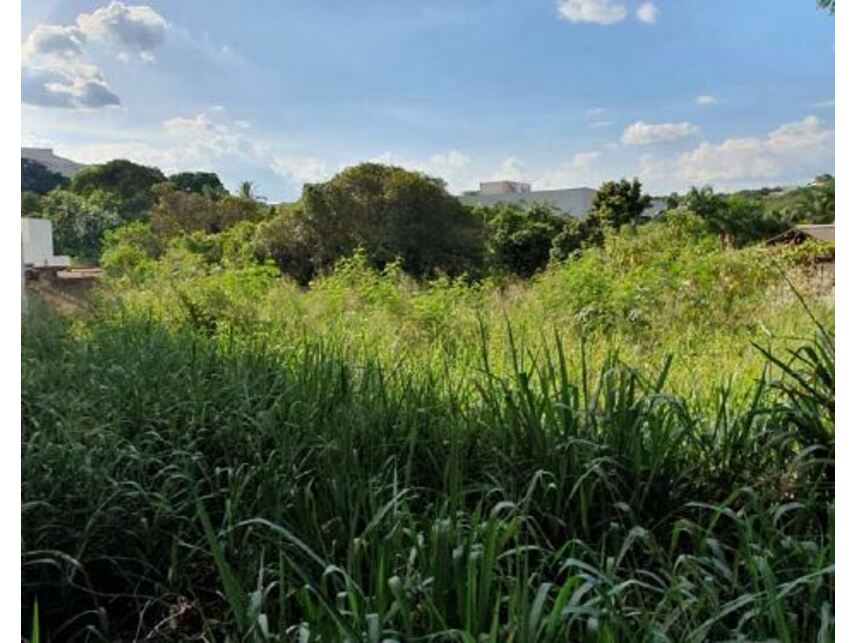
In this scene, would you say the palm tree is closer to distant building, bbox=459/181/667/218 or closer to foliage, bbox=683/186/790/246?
distant building, bbox=459/181/667/218

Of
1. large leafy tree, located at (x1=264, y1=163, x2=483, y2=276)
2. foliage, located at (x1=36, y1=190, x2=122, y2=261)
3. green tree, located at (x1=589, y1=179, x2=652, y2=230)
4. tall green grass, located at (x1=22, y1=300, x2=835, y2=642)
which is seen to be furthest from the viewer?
large leafy tree, located at (x1=264, y1=163, x2=483, y2=276)

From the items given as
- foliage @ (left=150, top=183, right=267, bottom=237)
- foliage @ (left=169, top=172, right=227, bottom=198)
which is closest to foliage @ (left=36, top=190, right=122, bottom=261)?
foliage @ (left=150, top=183, right=267, bottom=237)

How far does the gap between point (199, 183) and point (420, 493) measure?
2729 mm

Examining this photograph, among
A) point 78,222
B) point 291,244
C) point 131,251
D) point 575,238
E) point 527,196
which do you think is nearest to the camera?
point 78,222

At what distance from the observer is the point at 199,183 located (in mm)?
3797

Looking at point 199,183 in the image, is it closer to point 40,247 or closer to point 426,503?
point 40,247

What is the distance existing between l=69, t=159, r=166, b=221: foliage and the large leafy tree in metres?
0.66

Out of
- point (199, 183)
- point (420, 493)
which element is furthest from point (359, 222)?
point (420, 493)

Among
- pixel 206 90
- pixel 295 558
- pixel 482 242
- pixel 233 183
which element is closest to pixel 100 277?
pixel 233 183

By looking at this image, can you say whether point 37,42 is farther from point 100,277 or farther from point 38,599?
point 38,599

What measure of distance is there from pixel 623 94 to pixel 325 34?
133 centimetres

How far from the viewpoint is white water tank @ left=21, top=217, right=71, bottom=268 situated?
8.67ft

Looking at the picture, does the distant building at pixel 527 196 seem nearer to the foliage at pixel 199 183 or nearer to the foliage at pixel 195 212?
the foliage at pixel 195 212

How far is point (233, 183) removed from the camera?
380 cm
